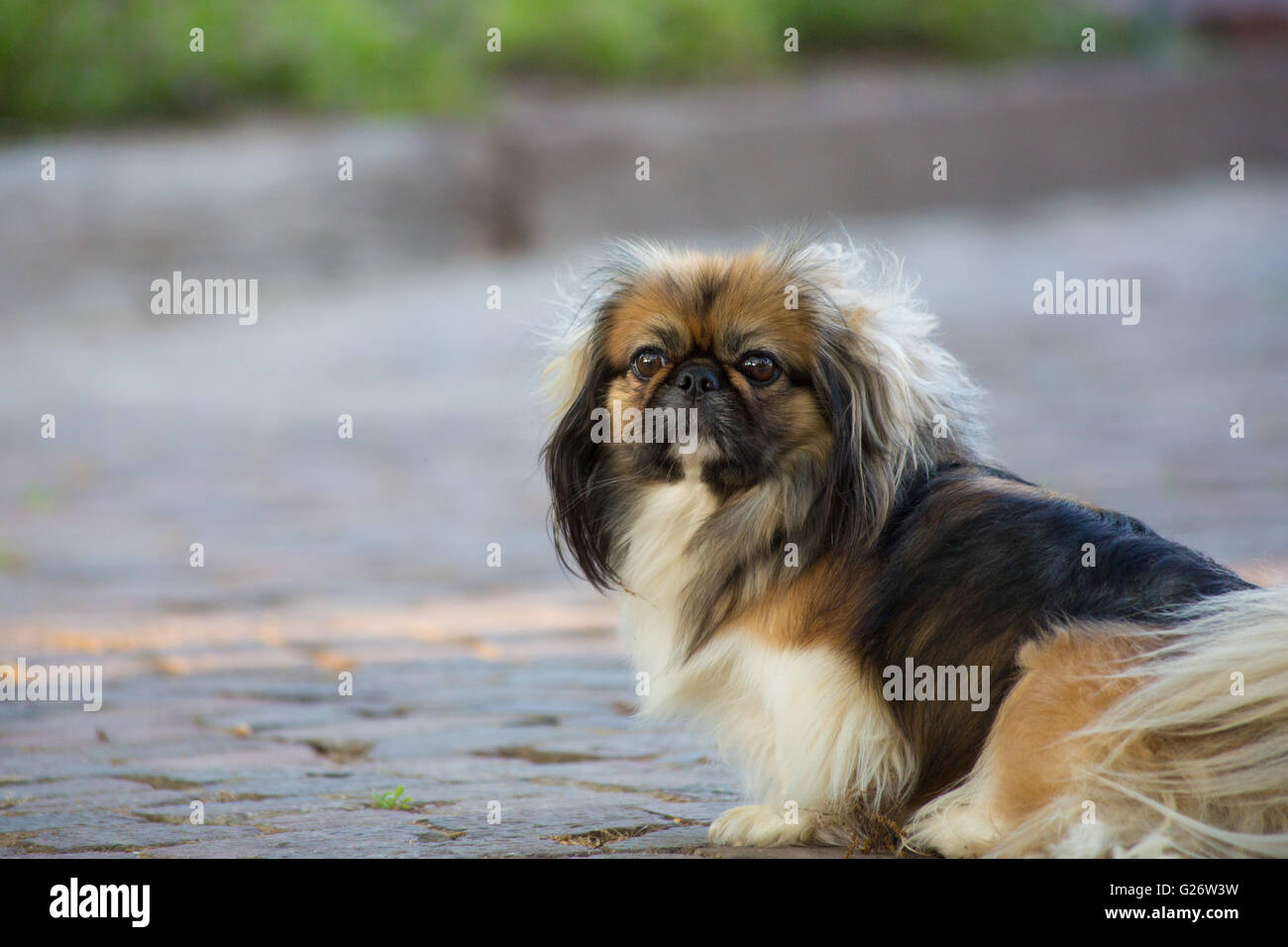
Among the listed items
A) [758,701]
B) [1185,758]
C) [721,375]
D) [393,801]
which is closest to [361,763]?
[393,801]

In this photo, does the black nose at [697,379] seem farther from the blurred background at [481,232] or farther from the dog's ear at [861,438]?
the blurred background at [481,232]

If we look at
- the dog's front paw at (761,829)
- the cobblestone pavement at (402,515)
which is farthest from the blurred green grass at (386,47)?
the dog's front paw at (761,829)

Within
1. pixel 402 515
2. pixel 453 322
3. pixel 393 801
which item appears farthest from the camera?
pixel 453 322

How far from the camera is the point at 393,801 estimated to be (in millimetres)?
4012

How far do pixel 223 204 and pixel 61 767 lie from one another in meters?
10.3

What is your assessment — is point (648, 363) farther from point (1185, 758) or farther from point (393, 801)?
point (1185, 758)

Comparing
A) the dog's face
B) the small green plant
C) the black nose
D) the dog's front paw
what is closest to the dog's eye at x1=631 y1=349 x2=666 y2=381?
the dog's face

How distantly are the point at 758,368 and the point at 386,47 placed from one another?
14.6 meters

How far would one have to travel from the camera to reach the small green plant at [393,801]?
157 inches

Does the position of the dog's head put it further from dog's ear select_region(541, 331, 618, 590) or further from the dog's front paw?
the dog's front paw

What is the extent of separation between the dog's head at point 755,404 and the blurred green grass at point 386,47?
12.8 meters

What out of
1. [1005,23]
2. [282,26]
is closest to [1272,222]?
[1005,23]

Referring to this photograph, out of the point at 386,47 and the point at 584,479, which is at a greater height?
the point at 386,47

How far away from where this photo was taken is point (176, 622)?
6.61 m
